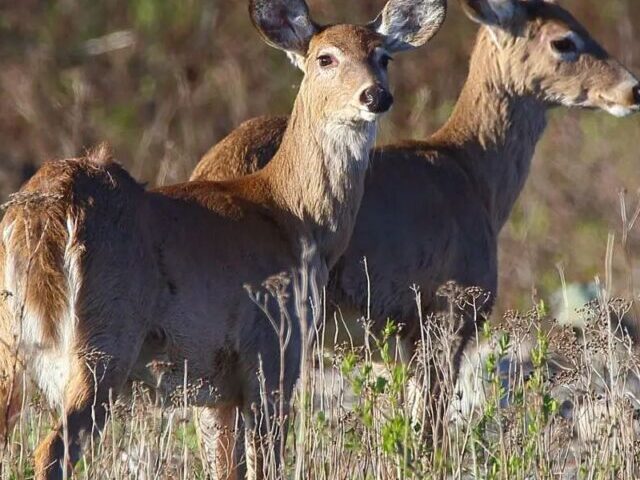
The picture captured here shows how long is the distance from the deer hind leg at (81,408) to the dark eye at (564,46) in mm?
4385

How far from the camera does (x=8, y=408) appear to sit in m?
7.35

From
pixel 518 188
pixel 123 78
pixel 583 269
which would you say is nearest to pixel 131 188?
pixel 518 188

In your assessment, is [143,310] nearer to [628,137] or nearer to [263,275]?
[263,275]

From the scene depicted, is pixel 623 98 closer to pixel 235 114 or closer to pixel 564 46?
pixel 564 46

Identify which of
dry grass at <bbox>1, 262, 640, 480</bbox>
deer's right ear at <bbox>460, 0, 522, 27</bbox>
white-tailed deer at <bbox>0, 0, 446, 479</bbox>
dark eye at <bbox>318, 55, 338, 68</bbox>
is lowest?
dry grass at <bbox>1, 262, 640, 480</bbox>

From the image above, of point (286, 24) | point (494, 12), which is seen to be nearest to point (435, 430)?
point (286, 24)

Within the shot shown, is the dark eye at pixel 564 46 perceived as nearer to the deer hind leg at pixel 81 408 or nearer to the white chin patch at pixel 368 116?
the white chin patch at pixel 368 116

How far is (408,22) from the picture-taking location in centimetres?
987

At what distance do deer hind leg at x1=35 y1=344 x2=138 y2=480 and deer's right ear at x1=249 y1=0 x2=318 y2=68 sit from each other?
2.55 metres

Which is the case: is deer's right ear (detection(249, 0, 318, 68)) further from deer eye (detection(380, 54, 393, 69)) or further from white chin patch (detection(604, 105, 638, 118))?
white chin patch (detection(604, 105, 638, 118))

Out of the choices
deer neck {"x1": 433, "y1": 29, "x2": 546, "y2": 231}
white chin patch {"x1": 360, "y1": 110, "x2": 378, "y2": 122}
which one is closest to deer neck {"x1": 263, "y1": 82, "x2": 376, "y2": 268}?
white chin patch {"x1": 360, "y1": 110, "x2": 378, "y2": 122}

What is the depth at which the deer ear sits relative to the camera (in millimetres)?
9742

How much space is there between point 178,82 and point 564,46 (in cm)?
882

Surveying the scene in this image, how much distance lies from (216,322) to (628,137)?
9.61 metres
